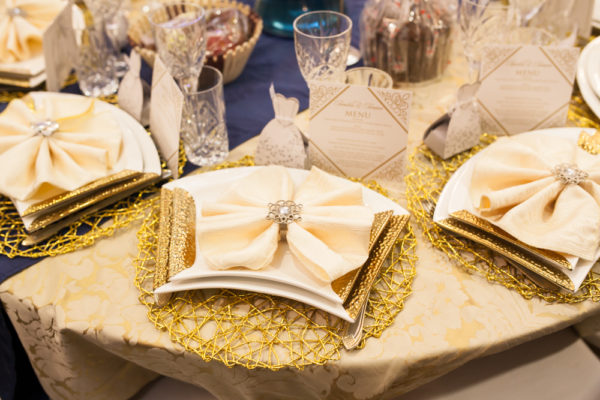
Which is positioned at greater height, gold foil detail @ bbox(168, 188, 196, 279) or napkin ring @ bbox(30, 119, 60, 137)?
napkin ring @ bbox(30, 119, 60, 137)

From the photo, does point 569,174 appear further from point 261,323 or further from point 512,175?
point 261,323

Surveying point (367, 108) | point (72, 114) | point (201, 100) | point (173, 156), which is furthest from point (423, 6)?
point (72, 114)

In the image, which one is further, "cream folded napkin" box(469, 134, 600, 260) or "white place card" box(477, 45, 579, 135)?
"white place card" box(477, 45, 579, 135)

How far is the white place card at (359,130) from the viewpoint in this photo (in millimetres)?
877

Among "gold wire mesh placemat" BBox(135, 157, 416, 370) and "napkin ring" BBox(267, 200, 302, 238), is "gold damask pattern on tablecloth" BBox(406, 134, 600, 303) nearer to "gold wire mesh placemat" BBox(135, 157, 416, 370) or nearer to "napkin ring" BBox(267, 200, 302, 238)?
"gold wire mesh placemat" BBox(135, 157, 416, 370)

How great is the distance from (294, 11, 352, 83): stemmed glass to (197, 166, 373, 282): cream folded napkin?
32 centimetres

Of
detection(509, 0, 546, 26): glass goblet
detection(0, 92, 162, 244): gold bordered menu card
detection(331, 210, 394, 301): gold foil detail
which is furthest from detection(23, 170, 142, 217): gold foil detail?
detection(509, 0, 546, 26): glass goblet

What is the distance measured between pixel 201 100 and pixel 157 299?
1.39 feet

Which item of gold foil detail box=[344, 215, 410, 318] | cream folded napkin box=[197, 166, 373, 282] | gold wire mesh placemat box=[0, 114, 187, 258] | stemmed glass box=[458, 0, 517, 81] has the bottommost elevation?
gold wire mesh placemat box=[0, 114, 187, 258]

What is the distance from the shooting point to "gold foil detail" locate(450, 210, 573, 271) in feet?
2.40

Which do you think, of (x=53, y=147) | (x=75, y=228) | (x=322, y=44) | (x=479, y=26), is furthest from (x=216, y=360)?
(x=479, y=26)

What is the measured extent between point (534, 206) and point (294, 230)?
37cm

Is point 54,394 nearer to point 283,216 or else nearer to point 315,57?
point 283,216

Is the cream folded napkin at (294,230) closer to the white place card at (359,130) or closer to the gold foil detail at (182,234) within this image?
the gold foil detail at (182,234)
